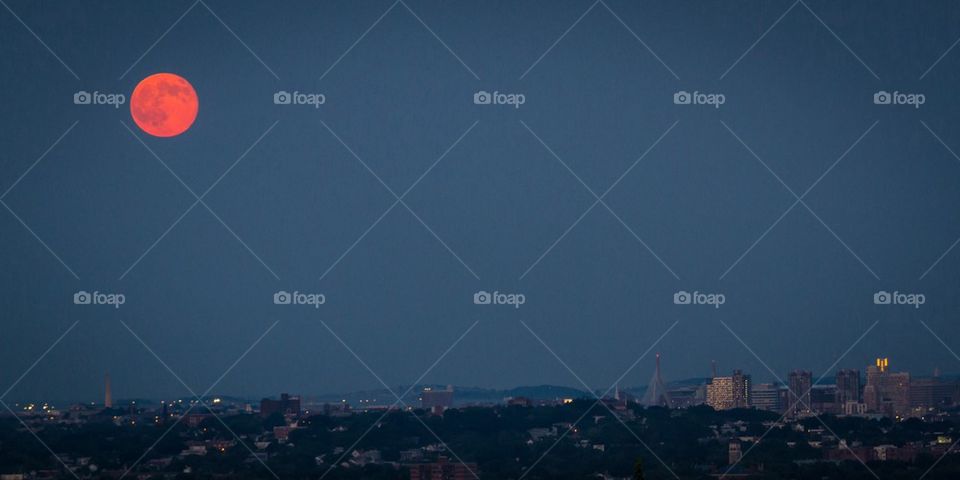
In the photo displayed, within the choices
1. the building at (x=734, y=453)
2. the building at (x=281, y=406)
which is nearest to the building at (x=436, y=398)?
the building at (x=281, y=406)

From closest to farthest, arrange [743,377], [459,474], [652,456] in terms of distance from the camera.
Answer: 1. [459,474]
2. [652,456]
3. [743,377]

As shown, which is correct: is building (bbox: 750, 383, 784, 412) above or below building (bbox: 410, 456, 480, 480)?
above

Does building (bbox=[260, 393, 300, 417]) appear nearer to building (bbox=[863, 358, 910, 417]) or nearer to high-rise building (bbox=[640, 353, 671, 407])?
high-rise building (bbox=[640, 353, 671, 407])

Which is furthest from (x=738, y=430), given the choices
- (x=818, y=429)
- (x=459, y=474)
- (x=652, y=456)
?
(x=459, y=474)

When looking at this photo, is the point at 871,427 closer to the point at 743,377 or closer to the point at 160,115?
the point at 743,377

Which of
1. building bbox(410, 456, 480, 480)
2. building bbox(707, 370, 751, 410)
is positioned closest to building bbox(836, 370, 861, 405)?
building bbox(707, 370, 751, 410)

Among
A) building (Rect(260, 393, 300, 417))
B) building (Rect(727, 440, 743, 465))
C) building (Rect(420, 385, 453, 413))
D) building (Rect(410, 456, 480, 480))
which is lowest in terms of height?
building (Rect(410, 456, 480, 480))
